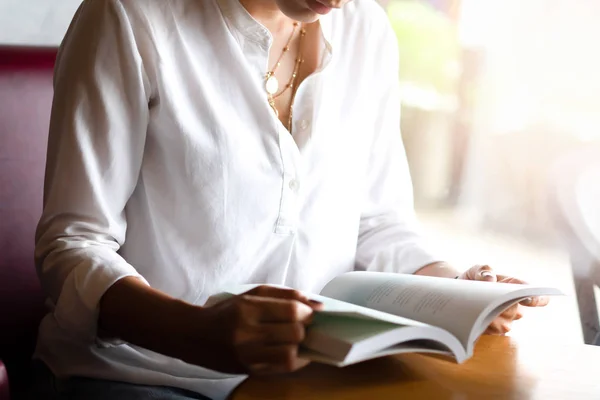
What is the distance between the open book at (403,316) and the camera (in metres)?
0.62

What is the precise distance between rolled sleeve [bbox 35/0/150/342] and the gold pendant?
17 centimetres

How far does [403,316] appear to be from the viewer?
0.75 m

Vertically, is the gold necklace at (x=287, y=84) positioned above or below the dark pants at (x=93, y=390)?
above

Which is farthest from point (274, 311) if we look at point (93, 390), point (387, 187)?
point (387, 187)

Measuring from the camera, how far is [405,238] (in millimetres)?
1114

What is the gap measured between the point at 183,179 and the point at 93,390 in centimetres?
25

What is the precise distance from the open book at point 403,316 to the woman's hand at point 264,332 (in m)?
0.02

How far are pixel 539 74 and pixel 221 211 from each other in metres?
0.90

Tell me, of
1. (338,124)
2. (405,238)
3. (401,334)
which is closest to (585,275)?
(405,238)

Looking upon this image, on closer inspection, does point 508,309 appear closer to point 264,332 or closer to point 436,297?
point 436,297

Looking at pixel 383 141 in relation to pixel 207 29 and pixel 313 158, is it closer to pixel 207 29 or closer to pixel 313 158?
pixel 313 158

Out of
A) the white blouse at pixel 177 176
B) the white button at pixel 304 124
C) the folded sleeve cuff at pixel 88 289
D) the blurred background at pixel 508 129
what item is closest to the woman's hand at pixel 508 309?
the white blouse at pixel 177 176

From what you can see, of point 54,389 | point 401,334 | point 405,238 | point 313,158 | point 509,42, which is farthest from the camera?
point 509,42

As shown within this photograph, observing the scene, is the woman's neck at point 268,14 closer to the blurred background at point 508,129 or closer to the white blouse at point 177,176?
the white blouse at point 177,176
